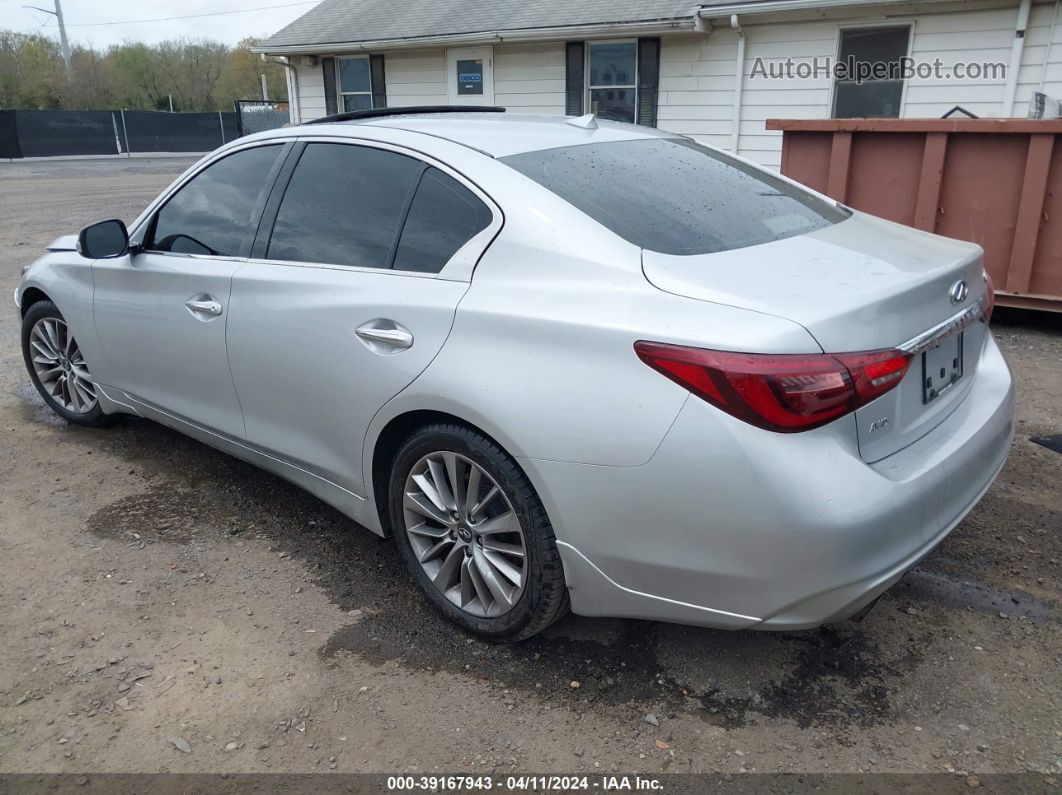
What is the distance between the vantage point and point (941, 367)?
2.61 meters

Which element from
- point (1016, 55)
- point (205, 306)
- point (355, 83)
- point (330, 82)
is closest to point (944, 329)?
point (205, 306)

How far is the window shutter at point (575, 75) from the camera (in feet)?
41.7

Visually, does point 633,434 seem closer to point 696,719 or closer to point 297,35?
point 696,719

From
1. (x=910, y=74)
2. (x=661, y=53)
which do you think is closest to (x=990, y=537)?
(x=910, y=74)

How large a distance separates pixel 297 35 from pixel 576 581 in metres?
15.6

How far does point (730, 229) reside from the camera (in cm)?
281

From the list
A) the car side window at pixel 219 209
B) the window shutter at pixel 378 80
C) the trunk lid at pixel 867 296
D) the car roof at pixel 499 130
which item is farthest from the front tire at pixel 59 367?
the window shutter at pixel 378 80

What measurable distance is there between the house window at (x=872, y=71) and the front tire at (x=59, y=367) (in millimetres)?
9406

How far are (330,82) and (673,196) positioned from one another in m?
14.4

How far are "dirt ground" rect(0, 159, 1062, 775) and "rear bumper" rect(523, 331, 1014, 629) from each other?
1.29ft

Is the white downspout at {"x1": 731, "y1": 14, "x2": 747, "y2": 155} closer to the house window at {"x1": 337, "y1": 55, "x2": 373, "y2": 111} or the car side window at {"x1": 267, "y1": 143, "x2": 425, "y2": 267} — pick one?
the house window at {"x1": 337, "y1": 55, "x2": 373, "y2": 111}

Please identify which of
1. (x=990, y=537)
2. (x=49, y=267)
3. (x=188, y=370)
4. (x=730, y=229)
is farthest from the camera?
(x=49, y=267)

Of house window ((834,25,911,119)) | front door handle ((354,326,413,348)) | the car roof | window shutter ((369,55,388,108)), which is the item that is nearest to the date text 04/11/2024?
front door handle ((354,326,413,348))

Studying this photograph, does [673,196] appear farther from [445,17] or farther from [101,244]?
[445,17]
